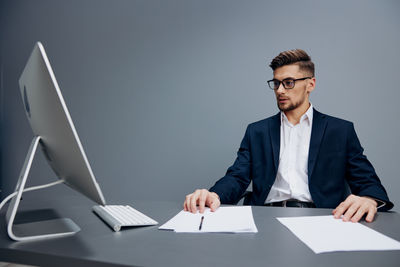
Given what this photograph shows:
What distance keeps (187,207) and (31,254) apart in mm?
534

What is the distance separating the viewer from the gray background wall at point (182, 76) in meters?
2.08

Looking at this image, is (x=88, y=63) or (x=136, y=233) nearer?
(x=136, y=233)

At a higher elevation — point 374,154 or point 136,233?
point 136,233

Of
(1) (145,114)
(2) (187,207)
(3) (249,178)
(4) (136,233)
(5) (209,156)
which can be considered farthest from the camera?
(1) (145,114)

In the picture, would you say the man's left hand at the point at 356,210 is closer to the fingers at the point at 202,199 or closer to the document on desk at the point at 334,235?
the document on desk at the point at 334,235

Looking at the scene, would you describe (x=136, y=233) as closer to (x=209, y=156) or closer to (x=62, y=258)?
(x=62, y=258)

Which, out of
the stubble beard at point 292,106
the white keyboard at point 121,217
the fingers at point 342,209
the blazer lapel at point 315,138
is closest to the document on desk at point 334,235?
the fingers at point 342,209

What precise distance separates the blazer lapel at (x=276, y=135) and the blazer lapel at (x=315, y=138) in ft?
0.61

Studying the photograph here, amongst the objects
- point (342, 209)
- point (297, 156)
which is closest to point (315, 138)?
point (297, 156)

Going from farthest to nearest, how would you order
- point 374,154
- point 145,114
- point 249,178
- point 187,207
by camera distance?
point 145,114
point 374,154
point 249,178
point 187,207

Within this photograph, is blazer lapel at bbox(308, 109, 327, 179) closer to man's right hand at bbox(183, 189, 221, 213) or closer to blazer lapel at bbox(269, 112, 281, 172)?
blazer lapel at bbox(269, 112, 281, 172)

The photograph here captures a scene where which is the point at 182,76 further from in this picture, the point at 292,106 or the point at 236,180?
the point at 236,180

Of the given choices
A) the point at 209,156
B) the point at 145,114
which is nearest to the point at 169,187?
the point at 209,156

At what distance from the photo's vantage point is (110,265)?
1.91 feet
